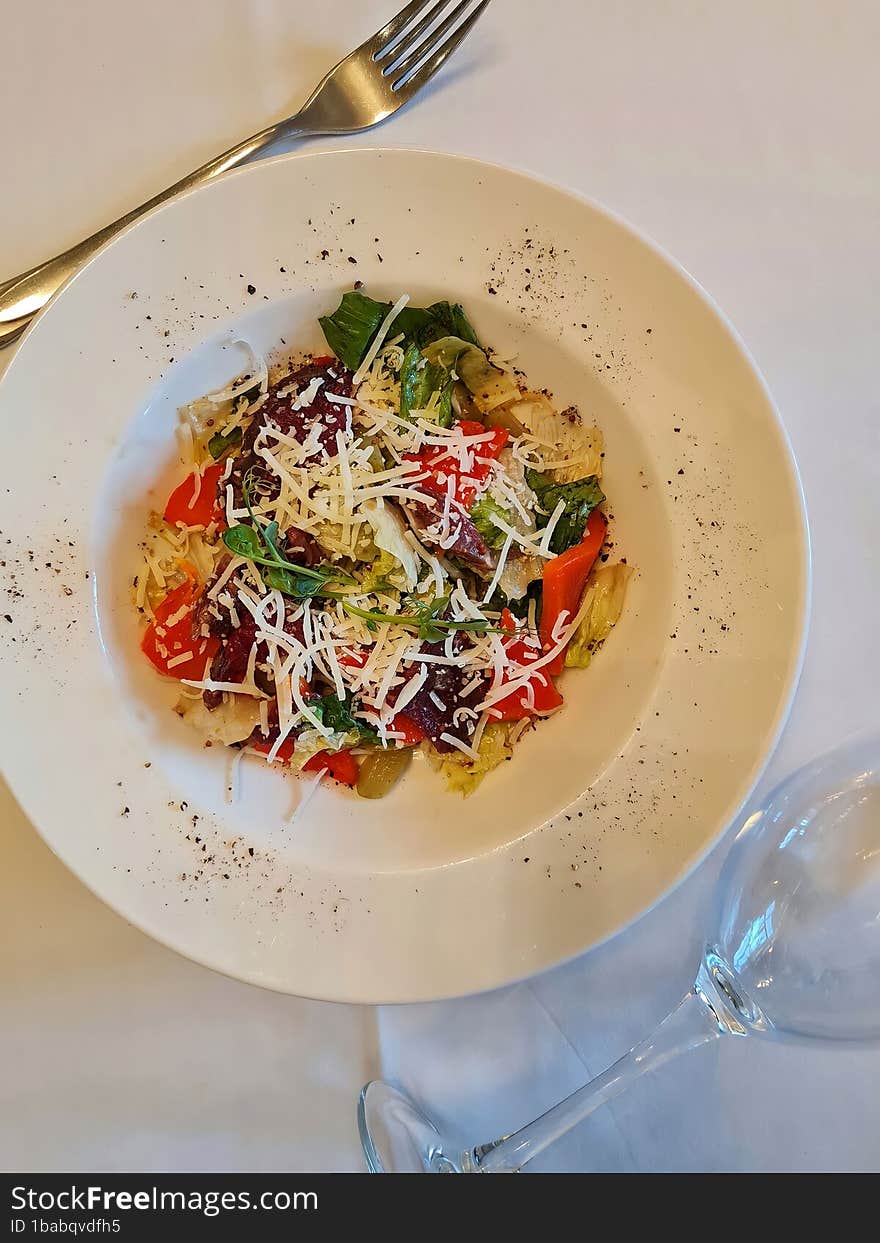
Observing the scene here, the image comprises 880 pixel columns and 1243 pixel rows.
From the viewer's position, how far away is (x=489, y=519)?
5.08 feet

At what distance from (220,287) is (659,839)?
1.29 meters

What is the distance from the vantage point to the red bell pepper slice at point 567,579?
156cm

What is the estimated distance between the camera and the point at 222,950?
4.44 feet

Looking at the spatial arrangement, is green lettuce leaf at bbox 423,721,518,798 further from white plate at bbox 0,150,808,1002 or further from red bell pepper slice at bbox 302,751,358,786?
red bell pepper slice at bbox 302,751,358,786

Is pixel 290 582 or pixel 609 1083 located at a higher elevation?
pixel 290 582

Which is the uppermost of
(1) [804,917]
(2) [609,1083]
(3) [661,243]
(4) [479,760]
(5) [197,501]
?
(3) [661,243]

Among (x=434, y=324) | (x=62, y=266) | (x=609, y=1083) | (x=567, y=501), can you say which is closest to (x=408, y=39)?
(x=434, y=324)

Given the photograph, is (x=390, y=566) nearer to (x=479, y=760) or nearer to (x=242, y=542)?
(x=242, y=542)

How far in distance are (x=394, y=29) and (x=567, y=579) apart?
1.20 metres

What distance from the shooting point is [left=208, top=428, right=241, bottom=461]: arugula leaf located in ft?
5.40

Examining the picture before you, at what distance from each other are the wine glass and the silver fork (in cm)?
→ 160

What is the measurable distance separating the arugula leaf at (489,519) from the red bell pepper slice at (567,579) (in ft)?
0.39

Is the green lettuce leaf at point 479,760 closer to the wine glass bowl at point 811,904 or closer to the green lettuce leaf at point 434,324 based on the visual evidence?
the wine glass bowl at point 811,904

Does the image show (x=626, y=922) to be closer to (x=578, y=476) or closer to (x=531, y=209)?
(x=578, y=476)
